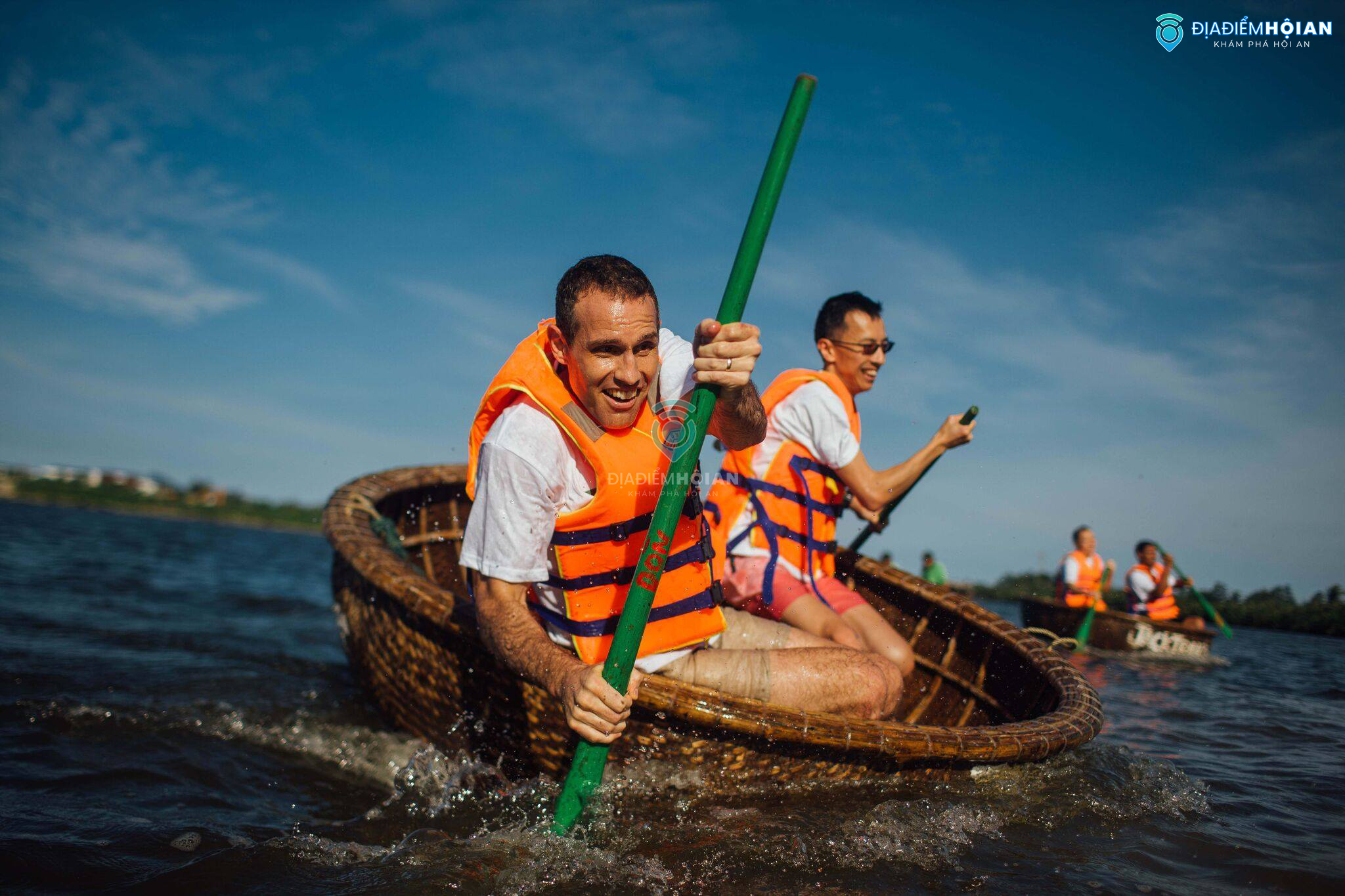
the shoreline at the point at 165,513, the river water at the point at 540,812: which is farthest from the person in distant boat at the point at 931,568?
the shoreline at the point at 165,513

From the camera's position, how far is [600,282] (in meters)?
2.31

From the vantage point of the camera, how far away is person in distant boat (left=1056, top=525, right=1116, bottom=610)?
11039 mm

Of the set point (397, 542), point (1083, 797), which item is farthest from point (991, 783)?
point (397, 542)

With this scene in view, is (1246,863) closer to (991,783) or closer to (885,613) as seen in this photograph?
(991,783)

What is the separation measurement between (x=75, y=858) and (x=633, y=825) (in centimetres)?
164

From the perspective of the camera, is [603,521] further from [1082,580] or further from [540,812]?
[1082,580]

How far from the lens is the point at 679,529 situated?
105 inches

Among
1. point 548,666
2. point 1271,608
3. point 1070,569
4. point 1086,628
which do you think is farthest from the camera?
point 1271,608

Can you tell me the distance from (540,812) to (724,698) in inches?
31.2

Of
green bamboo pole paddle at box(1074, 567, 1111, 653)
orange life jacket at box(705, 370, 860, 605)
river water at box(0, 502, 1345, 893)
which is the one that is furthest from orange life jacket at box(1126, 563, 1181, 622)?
orange life jacket at box(705, 370, 860, 605)

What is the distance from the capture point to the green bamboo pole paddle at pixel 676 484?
6.34 feet

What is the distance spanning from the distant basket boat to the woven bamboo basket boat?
5.62 meters

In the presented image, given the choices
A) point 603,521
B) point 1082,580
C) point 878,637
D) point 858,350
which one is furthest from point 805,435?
point 1082,580

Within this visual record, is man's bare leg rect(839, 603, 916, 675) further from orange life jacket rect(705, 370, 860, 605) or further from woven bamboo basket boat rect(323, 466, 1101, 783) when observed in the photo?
woven bamboo basket boat rect(323, 466, 1101, 783)
